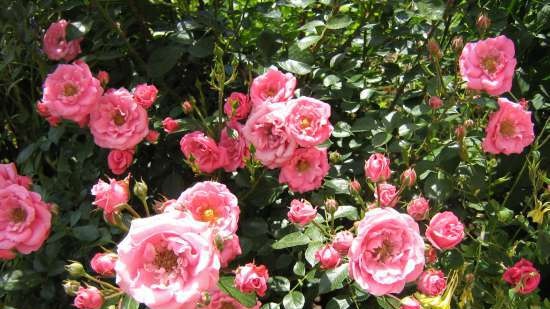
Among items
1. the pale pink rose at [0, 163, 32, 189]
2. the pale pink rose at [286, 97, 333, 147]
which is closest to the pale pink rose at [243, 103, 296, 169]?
the pale pink rose at [286, 97, 333, 147]

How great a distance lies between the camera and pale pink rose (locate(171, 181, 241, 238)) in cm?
127

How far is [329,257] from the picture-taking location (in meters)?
1.31

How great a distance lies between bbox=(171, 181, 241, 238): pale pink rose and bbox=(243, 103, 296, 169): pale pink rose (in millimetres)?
187

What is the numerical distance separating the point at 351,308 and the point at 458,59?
740mm

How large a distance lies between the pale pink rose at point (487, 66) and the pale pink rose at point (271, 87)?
448 mm

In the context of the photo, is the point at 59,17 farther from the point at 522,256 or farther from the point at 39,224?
the point at 522,256

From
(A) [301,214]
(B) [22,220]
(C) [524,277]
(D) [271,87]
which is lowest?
(C) [524,277]

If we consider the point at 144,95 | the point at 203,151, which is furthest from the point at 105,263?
the point at 144,95

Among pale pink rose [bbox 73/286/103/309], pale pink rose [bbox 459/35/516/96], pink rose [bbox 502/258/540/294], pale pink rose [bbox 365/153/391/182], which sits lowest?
pink rose [bbox 502/258/540/294]

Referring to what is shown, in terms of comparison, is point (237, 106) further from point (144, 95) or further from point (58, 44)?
point (58, 44)

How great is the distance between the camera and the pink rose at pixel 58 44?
1848mm

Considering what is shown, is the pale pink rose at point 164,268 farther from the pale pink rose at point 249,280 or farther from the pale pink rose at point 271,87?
the pale pink rose at point 271,87

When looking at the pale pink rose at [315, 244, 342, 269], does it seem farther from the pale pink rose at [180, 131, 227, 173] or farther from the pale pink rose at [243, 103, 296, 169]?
the pale pink rose at [180, 131, 227, 173]

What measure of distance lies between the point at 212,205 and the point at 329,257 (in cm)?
27
